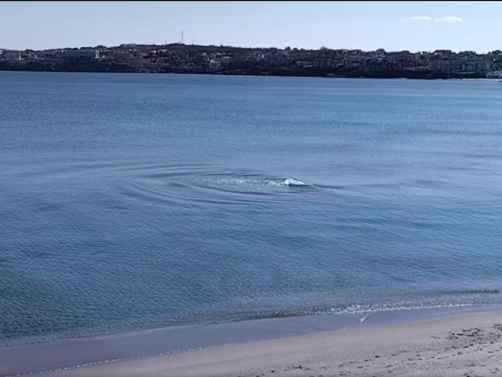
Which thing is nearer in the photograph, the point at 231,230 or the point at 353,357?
the point at 353,357

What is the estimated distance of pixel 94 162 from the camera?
39.8 meters

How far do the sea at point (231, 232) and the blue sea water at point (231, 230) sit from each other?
0.08 m

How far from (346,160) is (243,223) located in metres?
18.1

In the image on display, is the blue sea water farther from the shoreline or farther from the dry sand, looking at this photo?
the dry sand

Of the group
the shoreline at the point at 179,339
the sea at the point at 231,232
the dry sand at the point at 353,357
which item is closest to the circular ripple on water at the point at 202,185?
the sea at the point at 231,232

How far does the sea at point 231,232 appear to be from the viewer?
1844cm

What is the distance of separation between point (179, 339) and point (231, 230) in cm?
965

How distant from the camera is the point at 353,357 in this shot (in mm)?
14656

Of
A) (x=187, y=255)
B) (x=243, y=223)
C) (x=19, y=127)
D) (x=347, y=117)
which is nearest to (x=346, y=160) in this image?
(x=243, y=223)

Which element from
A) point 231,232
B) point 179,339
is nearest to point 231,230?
point 231,232

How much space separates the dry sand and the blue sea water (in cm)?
211

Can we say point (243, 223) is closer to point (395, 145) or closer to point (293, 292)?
point (293, 292)

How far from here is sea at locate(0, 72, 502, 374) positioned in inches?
726

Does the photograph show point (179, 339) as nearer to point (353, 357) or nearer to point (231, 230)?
point (353, 357)
